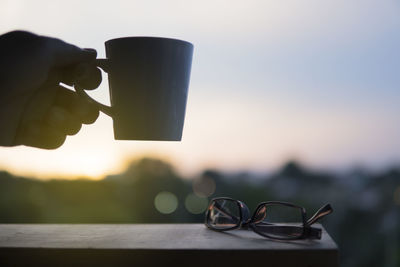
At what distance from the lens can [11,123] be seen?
0.96 metres

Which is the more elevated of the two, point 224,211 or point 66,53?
point 66,53

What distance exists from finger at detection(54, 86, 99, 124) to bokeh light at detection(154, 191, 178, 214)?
9.92 metres

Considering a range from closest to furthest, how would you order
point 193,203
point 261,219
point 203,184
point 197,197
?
point 261,219
point 203,184
point 193,203
point 197,197

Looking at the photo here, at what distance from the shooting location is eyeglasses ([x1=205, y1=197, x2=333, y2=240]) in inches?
34.8

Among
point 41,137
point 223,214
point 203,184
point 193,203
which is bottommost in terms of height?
point 193,203

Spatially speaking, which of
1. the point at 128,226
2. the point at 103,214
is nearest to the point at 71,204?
the point at 103,214

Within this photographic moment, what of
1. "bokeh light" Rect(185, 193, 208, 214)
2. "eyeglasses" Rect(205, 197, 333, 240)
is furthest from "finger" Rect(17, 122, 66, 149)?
A: "bokeh light" Rect(185, 193, 208, 214)

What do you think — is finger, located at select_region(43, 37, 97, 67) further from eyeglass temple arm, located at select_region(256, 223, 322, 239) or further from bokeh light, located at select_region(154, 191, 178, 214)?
bokeh light, located at select_region(154, 191, 178, 214)

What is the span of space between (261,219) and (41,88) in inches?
21.2

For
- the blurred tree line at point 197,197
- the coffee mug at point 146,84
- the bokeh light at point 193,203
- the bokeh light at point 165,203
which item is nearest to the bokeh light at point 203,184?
the blurred tree line at point 197,197

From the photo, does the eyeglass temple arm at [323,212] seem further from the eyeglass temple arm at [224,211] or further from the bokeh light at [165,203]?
the bokeh light at [165,203]

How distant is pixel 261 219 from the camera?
0.99m

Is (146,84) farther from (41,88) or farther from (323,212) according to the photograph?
(323,212)

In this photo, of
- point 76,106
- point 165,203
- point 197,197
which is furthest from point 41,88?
point 197,197
